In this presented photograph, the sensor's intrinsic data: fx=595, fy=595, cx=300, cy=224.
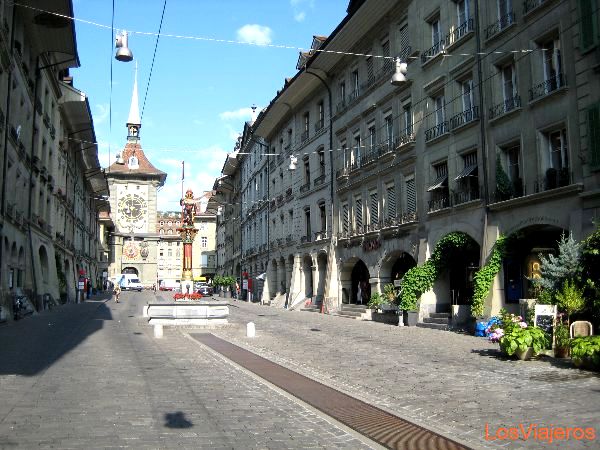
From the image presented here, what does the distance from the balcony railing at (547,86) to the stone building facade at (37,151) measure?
18684 mm

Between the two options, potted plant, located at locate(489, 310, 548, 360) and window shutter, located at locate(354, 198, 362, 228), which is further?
window shutter, located at locate(354, 198, 362, 228)

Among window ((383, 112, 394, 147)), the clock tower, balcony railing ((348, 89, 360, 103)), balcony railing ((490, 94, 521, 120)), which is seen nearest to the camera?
balcony railing ((490, 94, 521, 120))

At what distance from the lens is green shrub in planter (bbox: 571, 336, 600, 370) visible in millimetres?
11188

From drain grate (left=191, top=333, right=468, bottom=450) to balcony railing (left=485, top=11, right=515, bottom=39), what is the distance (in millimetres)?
13965

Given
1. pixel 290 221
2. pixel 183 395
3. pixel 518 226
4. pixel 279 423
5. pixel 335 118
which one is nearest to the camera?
pixel 279 423

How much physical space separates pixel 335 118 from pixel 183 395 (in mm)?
27584

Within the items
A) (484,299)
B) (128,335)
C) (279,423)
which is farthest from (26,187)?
(279,423)

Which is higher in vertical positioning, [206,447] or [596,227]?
[596,227]

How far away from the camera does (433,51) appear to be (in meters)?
24.6

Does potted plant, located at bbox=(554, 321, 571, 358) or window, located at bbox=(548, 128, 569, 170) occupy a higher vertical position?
window, located at bbox=(548, 128, 569, 170)

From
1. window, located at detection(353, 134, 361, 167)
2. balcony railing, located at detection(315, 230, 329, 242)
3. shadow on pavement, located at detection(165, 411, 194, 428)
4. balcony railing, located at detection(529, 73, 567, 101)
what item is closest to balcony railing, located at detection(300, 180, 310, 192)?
balcony railing, located at detection(315, 230, 329, 242)

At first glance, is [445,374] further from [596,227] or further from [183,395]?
[596,227]

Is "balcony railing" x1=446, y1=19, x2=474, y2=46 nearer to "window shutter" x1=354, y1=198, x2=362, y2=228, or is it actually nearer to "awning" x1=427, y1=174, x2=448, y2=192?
"awning" x1=427, y1=174, x2=448, y2=192

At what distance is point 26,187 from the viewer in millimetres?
31438
